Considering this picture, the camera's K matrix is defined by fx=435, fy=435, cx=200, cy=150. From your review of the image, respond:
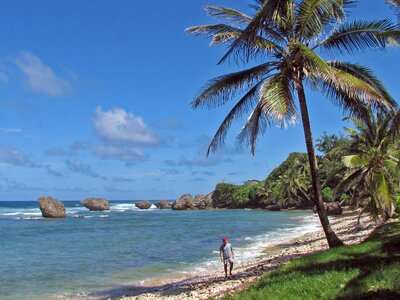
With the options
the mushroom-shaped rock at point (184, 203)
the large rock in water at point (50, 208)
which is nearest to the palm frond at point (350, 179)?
the large rock in water at point (50, 208)

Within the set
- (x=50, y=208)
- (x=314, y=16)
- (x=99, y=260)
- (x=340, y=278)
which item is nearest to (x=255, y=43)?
(x=314, y=16)

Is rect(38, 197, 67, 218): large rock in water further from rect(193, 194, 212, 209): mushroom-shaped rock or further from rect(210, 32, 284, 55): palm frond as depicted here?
rect(210, 32, 284, 55): palm frond

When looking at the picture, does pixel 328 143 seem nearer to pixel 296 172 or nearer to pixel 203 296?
pixel 296 172

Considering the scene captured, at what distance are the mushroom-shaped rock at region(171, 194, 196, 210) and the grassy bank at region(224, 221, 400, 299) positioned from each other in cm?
9845

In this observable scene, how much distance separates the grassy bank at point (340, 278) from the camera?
27.4 ft

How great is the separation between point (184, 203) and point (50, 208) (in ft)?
150

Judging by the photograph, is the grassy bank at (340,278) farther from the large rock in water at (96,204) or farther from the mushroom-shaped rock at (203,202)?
the mushroom-shaped rock at (203,202)

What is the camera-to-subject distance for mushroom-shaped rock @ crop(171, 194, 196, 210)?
111 metres

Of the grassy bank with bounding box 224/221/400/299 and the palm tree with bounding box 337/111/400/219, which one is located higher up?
the palm tree with bounding box 337/111/400/219

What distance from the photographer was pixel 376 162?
20.6 meters

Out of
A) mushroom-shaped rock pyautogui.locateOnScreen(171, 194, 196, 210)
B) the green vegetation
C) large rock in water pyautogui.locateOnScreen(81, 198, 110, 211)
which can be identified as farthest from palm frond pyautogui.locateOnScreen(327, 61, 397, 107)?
mushroom-shaped rock pyautogui.locateOnScreen(171, 194, 196, 210)

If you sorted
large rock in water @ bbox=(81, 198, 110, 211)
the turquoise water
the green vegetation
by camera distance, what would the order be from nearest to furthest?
the turquoise water, large rock in water @ bbox=(81, 198, 110, 211), the green vegetation

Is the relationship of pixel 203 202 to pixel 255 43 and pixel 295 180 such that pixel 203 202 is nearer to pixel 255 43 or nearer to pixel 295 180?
pixel 295 180

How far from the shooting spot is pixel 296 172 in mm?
72812
